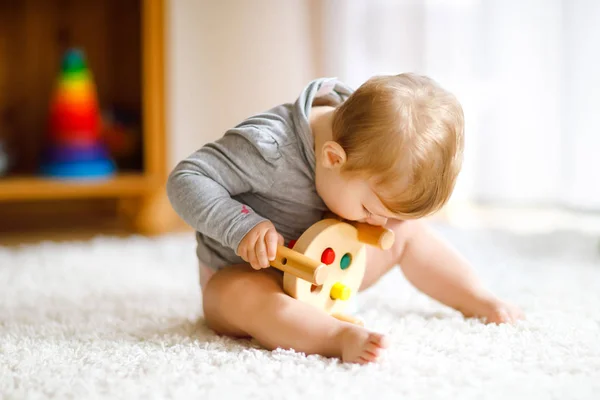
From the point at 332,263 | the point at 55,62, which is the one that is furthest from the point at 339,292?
the point at 55,62

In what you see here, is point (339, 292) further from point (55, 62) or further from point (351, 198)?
point (55, 62)

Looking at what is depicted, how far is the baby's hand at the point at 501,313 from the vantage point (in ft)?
2.68

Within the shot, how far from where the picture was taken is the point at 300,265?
706mm

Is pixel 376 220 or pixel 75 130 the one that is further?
pixel 75 130

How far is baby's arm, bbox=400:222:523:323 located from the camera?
2.83 ft

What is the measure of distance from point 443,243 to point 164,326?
356 millimetres

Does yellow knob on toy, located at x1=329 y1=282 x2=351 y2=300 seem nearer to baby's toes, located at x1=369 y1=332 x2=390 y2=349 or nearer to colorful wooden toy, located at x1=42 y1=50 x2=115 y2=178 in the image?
baby's toes, located at x1=369 y1=332 x2=390 y2=349

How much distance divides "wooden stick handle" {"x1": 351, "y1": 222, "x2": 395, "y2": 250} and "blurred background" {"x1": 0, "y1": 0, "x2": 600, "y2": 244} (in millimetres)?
974

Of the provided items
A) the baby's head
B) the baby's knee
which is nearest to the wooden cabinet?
the baby's knee

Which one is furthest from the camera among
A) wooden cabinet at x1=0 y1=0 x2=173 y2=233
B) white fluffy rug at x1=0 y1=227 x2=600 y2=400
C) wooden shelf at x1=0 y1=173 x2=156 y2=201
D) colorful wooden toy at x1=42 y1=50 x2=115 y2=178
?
wooden cabinet at x1=0 y1=0 x2=173 y2=233

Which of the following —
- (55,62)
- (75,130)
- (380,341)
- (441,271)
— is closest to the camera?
(380,341)

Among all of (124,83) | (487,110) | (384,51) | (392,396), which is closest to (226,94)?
(124,83)

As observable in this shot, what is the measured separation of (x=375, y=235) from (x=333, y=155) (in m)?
0.11

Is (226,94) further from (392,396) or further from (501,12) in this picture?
(392,396)
